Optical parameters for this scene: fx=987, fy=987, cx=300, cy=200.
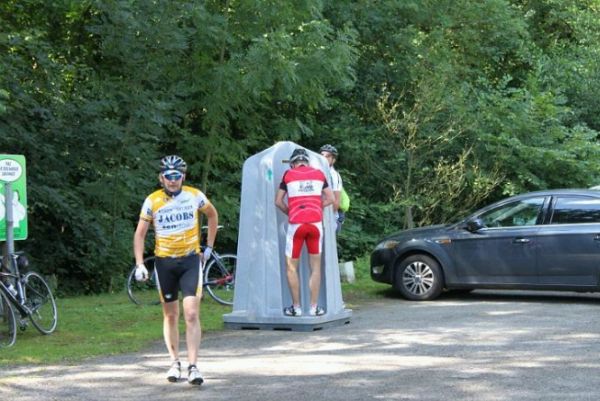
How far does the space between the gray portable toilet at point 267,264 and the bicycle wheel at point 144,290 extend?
223 centimetres

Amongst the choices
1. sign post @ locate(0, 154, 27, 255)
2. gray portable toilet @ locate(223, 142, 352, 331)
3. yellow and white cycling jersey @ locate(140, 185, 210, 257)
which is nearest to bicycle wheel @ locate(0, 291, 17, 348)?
sign post @ locate(0, 154, 27, 255)

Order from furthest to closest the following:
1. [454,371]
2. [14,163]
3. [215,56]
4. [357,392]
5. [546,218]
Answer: [215,56]
[546,218]
[14,163]
[454,371]
[357,392]

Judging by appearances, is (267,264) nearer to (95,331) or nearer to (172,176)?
(95,331)

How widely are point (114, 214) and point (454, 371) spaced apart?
9676 millimetres

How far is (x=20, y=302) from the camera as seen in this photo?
10750mm

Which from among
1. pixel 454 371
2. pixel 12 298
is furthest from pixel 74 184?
pixel 454 371

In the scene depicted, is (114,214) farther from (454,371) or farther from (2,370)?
(454,371)

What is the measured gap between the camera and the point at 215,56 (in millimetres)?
17703

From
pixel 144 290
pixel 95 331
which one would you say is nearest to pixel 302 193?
pixel 95 331

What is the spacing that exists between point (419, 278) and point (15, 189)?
594 centimetres

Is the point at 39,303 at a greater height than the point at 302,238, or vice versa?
the point at 302,238

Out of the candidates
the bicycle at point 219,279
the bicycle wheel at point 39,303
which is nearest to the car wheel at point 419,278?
the bicycle at point 219,279

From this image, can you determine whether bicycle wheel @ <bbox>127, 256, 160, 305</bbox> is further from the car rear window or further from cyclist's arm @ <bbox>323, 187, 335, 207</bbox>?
the car rear window

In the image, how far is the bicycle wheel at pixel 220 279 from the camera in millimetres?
13820
